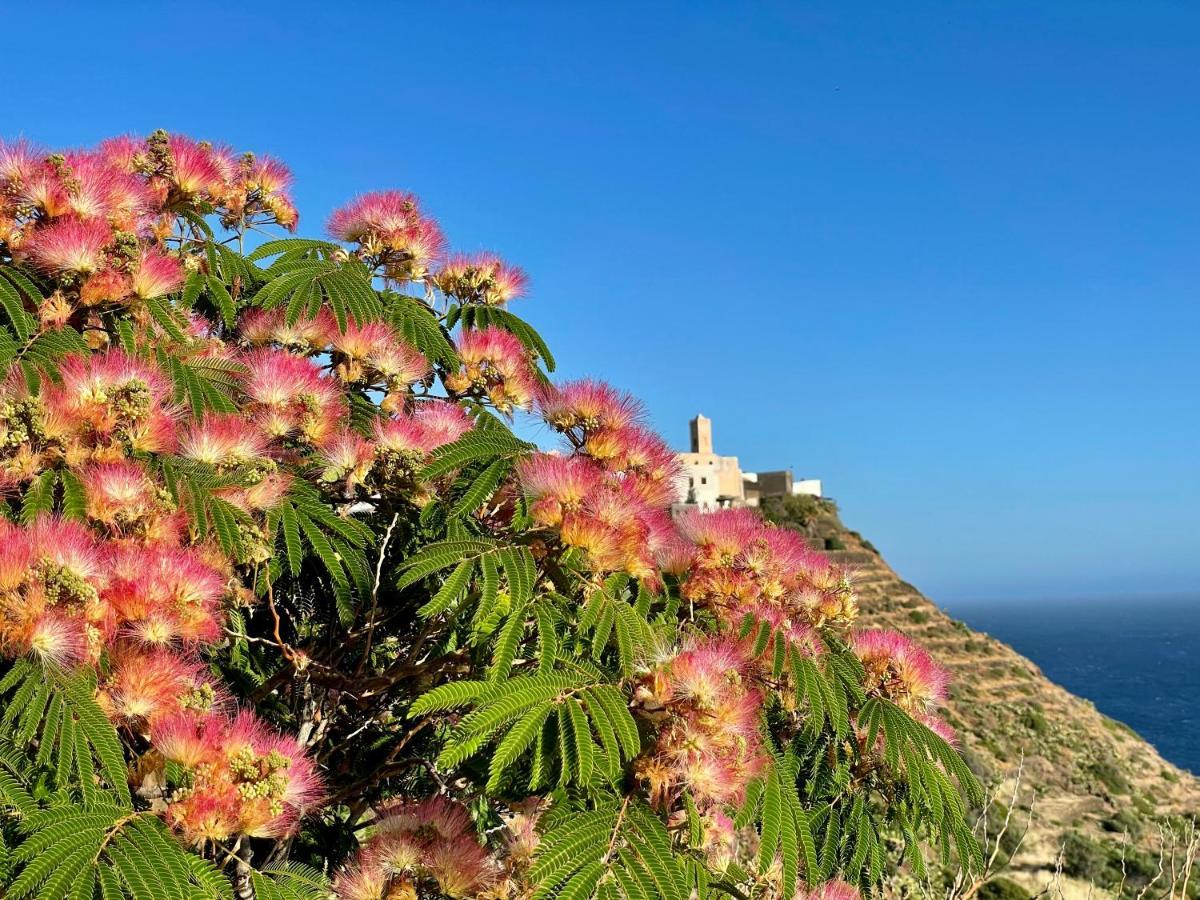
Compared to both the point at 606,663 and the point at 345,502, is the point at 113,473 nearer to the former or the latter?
the point at 345,502

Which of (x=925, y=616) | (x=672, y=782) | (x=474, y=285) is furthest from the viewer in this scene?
(x=925, y=616)

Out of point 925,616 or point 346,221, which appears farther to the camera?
point 925,616

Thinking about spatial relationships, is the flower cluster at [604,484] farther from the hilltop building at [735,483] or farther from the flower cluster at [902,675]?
the hilltop building at [735,483]

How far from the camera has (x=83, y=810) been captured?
168cm

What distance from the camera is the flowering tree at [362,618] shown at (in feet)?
5.96

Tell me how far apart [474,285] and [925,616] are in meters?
38.1

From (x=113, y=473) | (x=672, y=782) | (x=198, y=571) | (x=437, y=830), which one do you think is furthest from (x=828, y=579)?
(x=113, y=473)

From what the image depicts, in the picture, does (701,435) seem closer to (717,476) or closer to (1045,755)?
(717,476)

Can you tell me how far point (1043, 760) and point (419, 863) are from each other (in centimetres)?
3010

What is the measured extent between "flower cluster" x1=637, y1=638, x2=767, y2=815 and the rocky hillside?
14.1 meters

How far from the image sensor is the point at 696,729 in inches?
77.1

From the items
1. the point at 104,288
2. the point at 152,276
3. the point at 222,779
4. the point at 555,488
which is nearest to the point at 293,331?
the point at 152,276

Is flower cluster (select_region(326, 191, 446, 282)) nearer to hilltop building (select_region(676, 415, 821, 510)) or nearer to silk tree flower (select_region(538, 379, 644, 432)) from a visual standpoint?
silk tree flower (select_region(538, 379, 644, 432))

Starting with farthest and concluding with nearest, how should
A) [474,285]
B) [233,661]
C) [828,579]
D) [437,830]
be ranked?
[474,285], [233,661], [828,579], [437,830]
